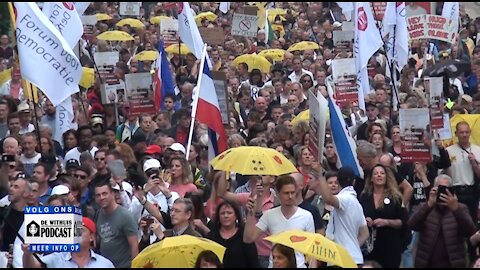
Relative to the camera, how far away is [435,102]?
1583cm

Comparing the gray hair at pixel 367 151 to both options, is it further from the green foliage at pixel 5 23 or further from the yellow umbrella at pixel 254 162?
the green foliage at pixel 5 23

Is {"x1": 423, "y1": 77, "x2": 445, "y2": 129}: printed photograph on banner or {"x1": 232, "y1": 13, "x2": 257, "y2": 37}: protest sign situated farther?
{"x1": 232, "y1": 13, "x2": 257, "y2": 37}: protest sign

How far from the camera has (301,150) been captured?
13.8 meters

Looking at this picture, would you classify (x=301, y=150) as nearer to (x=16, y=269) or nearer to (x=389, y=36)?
(x=16, y=269)

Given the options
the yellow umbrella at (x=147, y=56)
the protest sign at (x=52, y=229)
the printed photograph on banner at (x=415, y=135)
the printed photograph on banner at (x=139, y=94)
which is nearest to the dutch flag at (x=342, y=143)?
the printed photograph on banner at (x=415, y=135)

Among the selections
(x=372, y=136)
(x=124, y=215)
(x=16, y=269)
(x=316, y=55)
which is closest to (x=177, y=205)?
(x=124, y=215)

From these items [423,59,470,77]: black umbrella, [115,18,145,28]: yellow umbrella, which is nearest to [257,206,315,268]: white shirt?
[423,59,470,77]: black umbrella

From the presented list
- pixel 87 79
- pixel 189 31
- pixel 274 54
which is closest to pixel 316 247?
pixel 189 31

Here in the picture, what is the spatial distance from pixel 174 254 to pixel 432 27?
443 inches

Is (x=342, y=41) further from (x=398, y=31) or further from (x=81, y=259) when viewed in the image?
(x=81, y=259)

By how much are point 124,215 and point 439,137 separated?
4.28 meters

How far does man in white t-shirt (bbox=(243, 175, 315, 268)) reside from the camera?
11.4 meters

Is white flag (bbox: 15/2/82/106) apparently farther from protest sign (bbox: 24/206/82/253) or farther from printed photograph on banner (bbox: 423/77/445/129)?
protest sign (bbox: 24/206/82/253)

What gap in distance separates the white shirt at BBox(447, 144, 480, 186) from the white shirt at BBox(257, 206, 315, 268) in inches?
131
